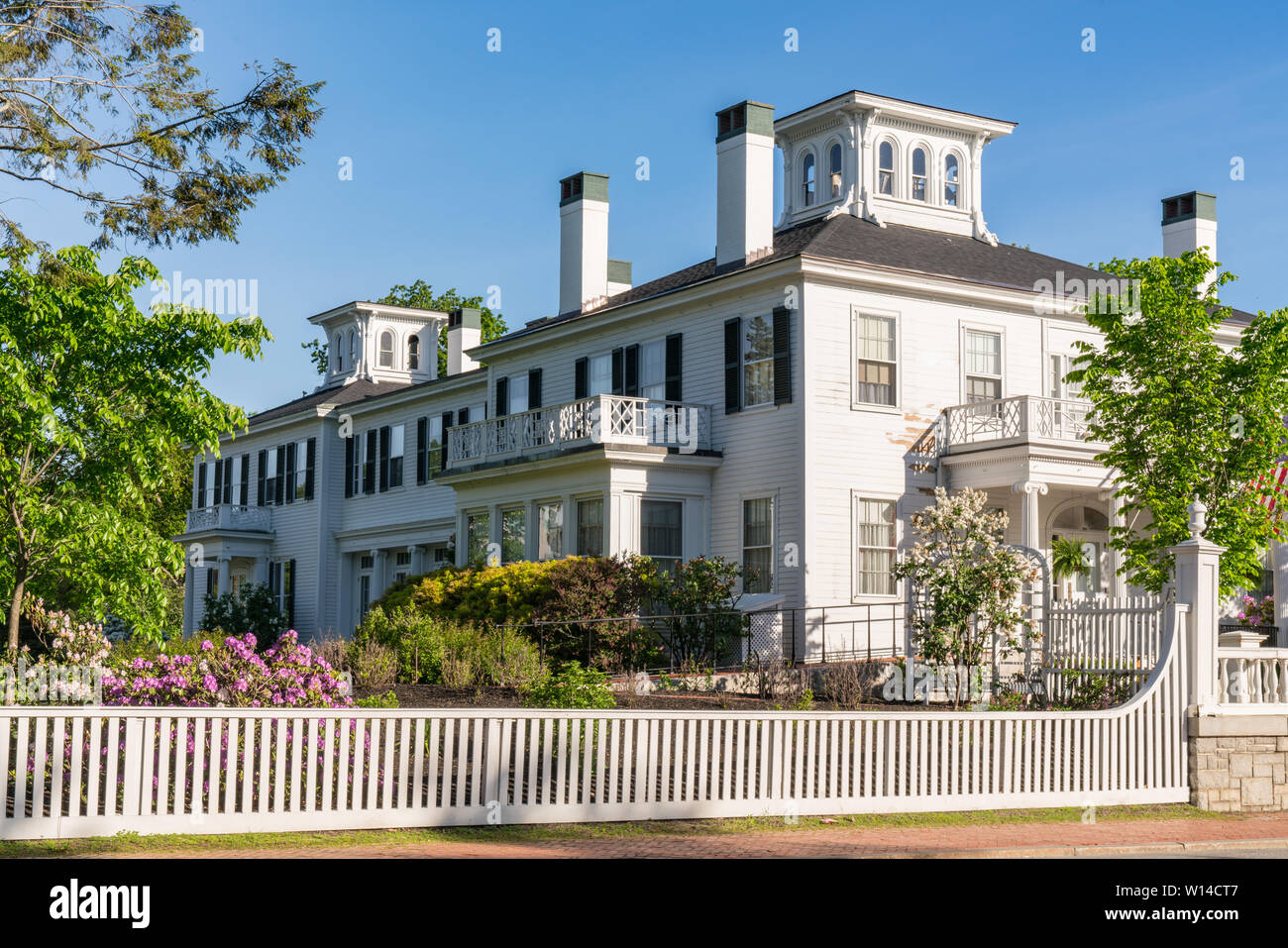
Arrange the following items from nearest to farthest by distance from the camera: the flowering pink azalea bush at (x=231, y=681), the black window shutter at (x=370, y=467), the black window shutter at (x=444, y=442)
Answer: the flowering pink azalea bush at (x=231, y=681) < the black window shutter at (x=444, y=442) < the black window shutter at (x=370, y=467)

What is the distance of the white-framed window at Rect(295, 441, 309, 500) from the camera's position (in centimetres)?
4356

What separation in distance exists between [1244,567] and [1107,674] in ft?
15.8

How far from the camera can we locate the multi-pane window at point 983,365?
1081 inches

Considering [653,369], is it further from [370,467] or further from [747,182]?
[370,467]

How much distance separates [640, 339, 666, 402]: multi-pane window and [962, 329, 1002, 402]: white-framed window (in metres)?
5.90

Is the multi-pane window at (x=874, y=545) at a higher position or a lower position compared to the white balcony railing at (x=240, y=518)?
lower

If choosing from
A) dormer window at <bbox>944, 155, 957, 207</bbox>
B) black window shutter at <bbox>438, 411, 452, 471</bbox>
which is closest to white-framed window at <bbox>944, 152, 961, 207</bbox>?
dormer window at <bbox>944, 155, 957, 207</bbox>

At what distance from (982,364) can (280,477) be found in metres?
24.7

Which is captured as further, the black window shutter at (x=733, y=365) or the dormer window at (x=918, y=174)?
the dormer window at (x=918, y=174)

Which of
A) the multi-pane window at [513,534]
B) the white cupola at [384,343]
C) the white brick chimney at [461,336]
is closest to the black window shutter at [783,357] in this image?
the multi-pane window at [513,534]

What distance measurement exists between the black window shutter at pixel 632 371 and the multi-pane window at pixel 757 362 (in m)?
3.29

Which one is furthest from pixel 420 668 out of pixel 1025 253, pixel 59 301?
pixel 1025 253

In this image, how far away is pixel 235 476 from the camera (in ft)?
158

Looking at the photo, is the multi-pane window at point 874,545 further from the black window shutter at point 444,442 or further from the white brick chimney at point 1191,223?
the black window shutter at point 444,442
